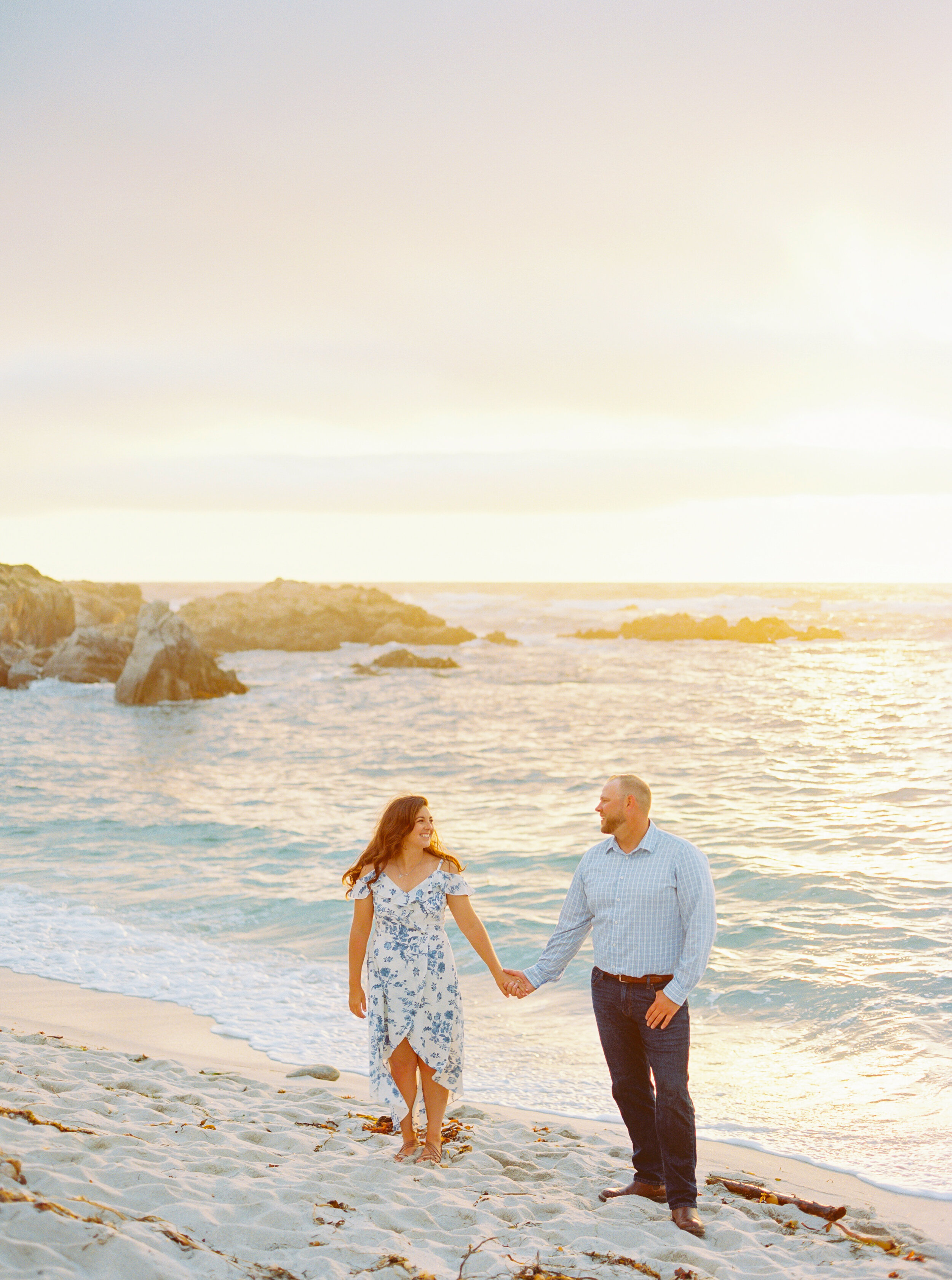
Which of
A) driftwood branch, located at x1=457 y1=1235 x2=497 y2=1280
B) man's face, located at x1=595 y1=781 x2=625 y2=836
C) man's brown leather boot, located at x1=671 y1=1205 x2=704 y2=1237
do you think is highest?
man's face, located at x1=595 y1=781 x2=625 y2=836

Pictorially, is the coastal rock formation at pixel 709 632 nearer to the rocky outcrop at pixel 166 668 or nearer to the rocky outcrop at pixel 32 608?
the rocky outcrop at pixel 32 608

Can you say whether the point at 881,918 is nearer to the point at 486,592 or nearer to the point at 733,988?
the point at 733,988

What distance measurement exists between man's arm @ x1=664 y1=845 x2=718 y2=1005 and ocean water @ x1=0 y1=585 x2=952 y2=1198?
6.70 feet

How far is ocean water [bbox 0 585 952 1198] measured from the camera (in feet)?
22.3

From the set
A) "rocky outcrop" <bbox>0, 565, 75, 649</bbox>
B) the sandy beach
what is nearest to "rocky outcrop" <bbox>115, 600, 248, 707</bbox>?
"rocky outcrop" <bbox>0, 565, 75, 649</bbox>

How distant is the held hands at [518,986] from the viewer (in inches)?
185

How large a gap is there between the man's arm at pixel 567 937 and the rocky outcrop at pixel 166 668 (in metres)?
29.3

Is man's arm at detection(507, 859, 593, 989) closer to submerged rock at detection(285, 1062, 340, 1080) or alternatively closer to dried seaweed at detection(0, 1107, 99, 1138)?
dried seaweed at detection(0, 1107, 99, 1138)

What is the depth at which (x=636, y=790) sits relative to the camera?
425cm

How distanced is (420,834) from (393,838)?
5.2 inches

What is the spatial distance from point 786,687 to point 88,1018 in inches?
1200

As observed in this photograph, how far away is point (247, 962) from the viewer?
30.9 ft

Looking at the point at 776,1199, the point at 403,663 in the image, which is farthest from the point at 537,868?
the point at 403,663

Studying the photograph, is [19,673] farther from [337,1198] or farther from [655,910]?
[655,910]
